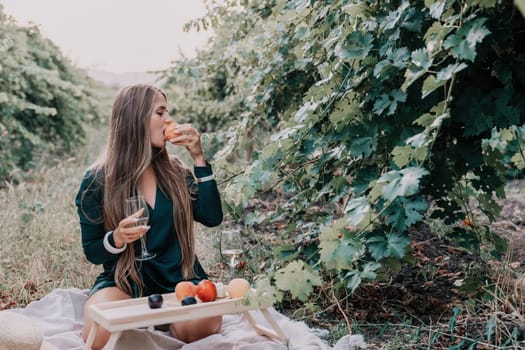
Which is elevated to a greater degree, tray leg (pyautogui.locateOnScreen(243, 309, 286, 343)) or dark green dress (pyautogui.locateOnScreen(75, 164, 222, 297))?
dark green dress (pyautogui.locateOnScreen(75, 164, 222, 297))

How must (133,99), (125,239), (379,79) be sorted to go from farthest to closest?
(133,99) < (125,239) < (379,79)

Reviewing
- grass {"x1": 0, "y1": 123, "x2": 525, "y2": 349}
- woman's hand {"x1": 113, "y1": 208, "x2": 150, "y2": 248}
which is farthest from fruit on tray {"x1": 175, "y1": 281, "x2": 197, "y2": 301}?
grass {"x1": 0, "y1": 123, "x2": 525, "y2": 349}

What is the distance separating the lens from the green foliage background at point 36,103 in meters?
7.29

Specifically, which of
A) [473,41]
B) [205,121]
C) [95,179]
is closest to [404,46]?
[473,41]

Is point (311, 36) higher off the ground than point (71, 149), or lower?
higher

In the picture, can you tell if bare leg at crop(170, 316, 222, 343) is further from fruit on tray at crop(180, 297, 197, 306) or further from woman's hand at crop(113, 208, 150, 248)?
woman's hand at crop(113, 208, 150, 248)

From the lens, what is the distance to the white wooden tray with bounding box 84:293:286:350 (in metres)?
2.64

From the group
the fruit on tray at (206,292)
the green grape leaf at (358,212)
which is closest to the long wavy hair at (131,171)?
the fruit on tray at (206,292)

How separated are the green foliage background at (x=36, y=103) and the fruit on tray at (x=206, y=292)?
4.76 meters

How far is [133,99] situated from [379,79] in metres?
1.37

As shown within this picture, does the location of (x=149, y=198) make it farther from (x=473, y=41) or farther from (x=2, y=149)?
(x=2, y=149)

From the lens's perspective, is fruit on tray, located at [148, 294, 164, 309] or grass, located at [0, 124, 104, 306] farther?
grass, located at [0, 124, 104, 306]

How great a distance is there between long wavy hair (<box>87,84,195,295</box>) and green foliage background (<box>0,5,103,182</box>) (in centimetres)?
399

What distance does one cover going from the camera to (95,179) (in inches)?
133
